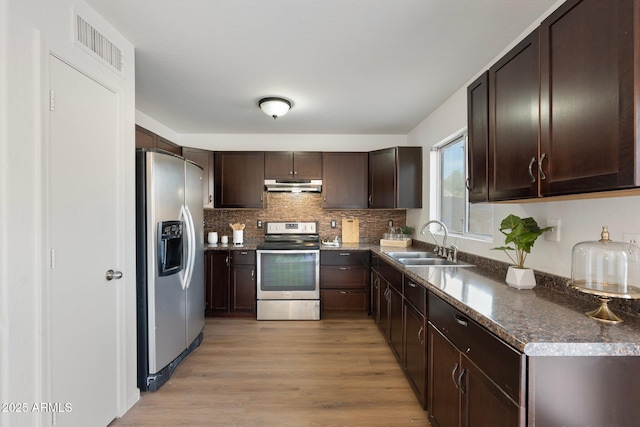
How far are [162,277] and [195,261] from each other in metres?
0.50

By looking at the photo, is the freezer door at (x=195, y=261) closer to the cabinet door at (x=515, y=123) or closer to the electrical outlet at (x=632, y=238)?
the cabinet door at (x=515, y=123)

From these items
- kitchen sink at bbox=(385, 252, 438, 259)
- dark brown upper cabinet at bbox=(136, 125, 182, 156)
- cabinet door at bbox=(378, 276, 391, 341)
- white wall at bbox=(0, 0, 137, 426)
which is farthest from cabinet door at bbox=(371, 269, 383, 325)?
dark brown upper cabinet at bbox=(136, 125, 182, 156)

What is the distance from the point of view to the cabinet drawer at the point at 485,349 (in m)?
0.98

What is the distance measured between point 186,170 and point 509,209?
8.43 feet

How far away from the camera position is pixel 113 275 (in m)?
1.80

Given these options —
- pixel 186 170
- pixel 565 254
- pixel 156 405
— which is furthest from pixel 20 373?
pixel 565 254

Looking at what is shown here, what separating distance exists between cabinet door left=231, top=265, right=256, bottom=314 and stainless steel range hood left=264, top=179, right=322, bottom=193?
110cm

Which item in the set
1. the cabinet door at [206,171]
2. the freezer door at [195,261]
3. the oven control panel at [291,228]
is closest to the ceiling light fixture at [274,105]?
the freezer door at [195,261]

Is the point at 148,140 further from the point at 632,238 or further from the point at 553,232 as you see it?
the point at 632,238

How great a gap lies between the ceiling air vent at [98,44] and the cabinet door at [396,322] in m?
2.57

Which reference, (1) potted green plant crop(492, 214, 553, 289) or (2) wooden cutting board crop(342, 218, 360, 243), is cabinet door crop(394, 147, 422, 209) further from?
(1) potted green plant crop(492, 214, 553, 289)

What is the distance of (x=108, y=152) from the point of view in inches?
70.5

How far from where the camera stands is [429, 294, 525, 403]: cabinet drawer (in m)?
0.98

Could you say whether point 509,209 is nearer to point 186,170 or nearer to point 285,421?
point 285,421
